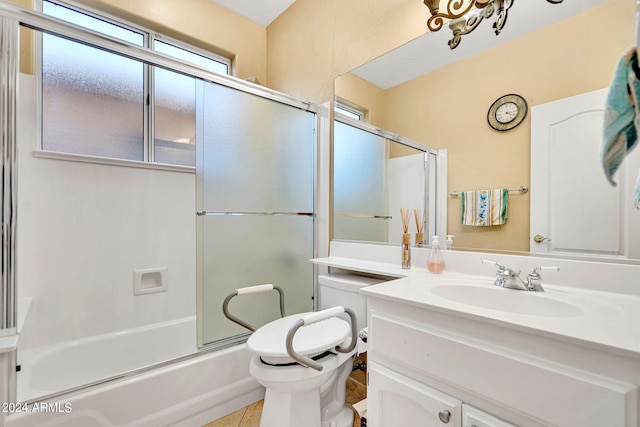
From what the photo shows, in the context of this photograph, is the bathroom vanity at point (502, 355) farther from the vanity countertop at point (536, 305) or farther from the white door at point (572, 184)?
the white door at point (572, 184)

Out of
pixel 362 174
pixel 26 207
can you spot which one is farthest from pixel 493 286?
pixel 26 207

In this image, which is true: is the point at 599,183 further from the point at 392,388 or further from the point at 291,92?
the point at 291,92

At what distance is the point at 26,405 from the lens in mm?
1135

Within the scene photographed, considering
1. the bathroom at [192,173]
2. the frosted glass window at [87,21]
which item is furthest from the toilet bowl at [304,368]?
the frosted glass window at [87,21]

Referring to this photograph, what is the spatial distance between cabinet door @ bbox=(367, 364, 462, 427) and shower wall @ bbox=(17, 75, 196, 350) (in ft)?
6.00

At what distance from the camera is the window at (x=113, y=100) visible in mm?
1771

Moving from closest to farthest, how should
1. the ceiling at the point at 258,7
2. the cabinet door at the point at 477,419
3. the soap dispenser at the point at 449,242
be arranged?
the cabinet door at the point at 477,419 → the soap dispenser at the point at 449,242 → the ceiling at the point at 258,7

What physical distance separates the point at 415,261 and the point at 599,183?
76 centimetres

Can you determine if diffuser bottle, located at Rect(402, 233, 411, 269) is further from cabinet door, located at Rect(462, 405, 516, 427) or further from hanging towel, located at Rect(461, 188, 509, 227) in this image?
cabinet door, located at Rect(462, 405, 516, 427)

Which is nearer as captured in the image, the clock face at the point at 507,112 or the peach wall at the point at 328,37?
the clock face at the point at 507,112

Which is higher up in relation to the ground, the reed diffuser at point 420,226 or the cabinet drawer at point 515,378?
the reed diffuser at point 420,226

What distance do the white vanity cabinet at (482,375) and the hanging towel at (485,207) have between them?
630 millimetres

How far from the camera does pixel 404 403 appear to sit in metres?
0.90

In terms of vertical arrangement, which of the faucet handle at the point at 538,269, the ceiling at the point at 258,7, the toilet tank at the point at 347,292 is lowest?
the toilet tank at the point at 347,292
